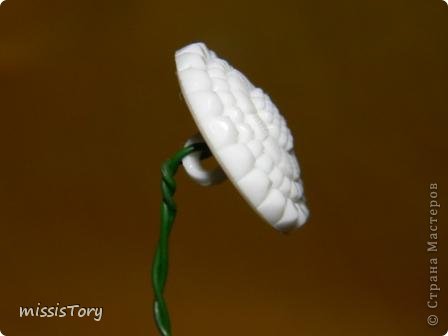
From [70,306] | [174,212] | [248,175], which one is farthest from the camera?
[70,306]

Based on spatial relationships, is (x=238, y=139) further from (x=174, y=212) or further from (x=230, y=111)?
(x=174, y=212)

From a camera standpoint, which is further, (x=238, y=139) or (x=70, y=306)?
(x=70, y=306)

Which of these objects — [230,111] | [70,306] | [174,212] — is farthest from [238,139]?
[70,306]
